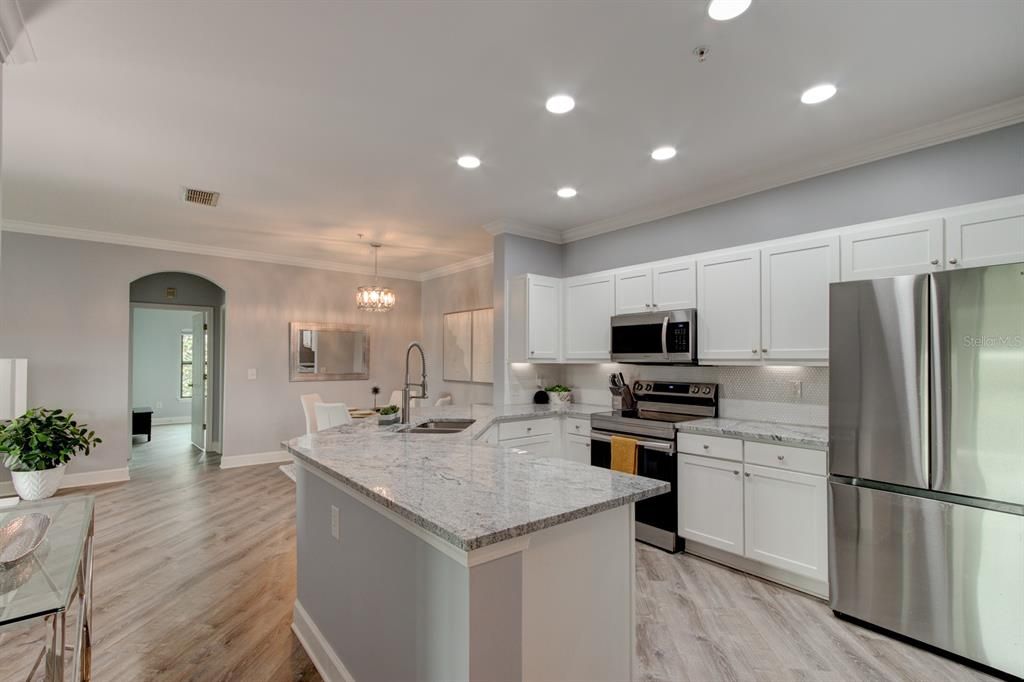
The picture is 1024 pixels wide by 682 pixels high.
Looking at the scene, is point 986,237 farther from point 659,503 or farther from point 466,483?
point 466,483

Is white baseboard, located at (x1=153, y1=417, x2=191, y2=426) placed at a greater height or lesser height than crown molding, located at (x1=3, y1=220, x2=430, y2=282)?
lesser

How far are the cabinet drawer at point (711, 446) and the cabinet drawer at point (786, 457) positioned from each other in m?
0.06

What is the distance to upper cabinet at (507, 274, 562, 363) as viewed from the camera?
14.9 ft

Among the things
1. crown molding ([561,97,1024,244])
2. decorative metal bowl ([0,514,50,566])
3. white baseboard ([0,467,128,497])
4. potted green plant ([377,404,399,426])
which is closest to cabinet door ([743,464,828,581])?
crown molding ([561,97,1024,244])

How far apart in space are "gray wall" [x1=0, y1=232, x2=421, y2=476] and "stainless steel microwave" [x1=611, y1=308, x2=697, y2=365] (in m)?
4.41

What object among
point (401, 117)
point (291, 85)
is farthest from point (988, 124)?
point (291, 85)

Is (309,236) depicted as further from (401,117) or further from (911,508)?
(911,508)

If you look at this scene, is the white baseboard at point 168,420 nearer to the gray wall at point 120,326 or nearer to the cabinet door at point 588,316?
the gray wall at point 120,326

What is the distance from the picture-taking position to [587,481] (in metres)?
1.78

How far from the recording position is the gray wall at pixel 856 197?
262 centimetres

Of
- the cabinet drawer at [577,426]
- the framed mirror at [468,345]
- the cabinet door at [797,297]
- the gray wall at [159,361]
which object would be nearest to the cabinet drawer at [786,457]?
the cabinet door at [797,297]

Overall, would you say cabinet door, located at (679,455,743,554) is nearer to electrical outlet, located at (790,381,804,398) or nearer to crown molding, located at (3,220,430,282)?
electrical outlet, located at (790,381,804,398)

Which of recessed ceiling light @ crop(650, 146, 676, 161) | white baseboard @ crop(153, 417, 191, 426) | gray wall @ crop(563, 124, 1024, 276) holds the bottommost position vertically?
white baseboard @ crop(153, 417, 191, 426)

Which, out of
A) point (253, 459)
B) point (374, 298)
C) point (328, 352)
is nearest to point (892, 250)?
point (374, 298)
